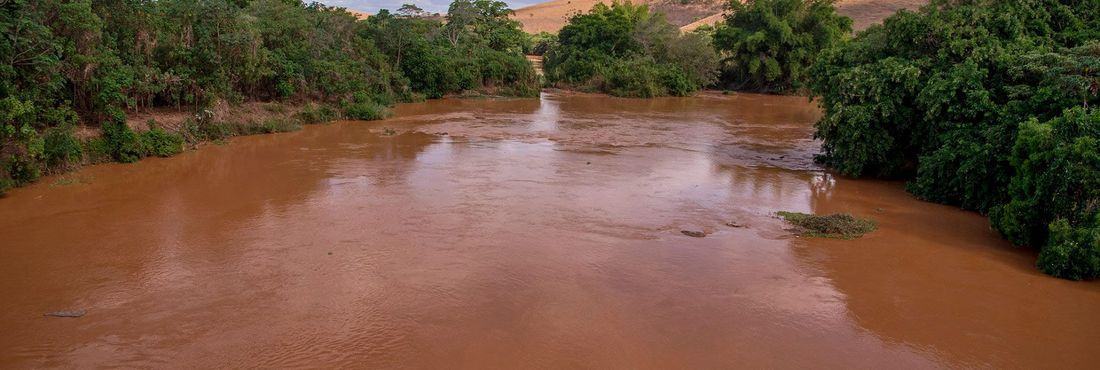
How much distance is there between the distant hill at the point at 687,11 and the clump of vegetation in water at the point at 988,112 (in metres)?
39.2

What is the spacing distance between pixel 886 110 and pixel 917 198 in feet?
5.83

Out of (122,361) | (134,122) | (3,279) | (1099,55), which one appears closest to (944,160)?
(1099,55)

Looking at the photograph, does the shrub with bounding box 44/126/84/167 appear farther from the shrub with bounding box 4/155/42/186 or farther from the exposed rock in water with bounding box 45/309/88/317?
the exposed rock in water with bounding box 45/309/88/317

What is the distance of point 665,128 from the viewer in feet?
74.3

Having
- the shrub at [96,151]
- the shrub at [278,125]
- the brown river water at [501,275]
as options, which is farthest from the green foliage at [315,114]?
the shrub at [96,151]

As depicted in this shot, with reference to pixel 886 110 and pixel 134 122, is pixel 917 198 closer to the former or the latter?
pixel 886 110

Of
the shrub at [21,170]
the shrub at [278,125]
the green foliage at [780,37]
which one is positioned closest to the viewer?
the shrub at [21,170]

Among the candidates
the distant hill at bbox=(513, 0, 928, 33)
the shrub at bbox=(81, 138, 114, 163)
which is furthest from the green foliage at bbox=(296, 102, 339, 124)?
the distant hill at bbox=(513, 0, 928, 33)

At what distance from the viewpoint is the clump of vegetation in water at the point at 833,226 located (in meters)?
10.1

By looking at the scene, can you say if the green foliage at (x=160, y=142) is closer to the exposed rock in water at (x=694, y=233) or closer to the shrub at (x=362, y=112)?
the shrub at (x=362, y=112)

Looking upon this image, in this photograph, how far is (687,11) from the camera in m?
86.9

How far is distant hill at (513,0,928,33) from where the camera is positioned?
54781 mm

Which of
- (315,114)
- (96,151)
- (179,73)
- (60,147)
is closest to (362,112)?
(315,114)

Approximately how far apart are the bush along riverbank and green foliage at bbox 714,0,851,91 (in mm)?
17729
